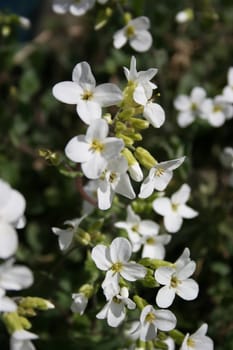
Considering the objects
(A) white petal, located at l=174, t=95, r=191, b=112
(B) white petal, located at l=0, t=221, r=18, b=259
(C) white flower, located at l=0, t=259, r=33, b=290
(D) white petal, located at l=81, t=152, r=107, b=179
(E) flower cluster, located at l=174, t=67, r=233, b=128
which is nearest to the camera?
(B) white petal, located at l=0, t=221, r=18, b=259

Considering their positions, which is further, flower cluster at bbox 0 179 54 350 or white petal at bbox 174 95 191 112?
white petal at bbox 174 95 191 112

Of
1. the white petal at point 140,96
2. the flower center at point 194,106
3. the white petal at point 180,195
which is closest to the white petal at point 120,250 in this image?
the white petal at point 140,96

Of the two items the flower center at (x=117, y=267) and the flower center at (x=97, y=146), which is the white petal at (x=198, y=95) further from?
the flower center at (x=117, y=267)

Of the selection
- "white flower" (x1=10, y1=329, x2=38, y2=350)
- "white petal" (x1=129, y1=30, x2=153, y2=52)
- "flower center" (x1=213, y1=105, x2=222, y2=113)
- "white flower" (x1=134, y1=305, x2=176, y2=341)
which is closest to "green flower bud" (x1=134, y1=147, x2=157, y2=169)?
"white flower" (x1=134, y1=305, x2=176, y2=341)

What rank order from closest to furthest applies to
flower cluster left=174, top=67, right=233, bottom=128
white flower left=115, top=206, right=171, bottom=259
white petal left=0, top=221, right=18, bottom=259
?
white petal left=0, top=221, right=18, bottom=259, white flower left=115, top=206, right=171, bottom=259, flower cluster left=174, top=67, right=233, bottom=128

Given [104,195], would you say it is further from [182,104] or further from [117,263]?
[182,104]

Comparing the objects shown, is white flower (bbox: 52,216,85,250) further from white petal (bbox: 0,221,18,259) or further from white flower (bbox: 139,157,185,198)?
white petal (bbox: 0,221,18,259)

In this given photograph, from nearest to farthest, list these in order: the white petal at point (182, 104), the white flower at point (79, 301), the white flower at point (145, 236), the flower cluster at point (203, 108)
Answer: the white flower at point (79, 301) < the white flower at point (145, 236) < the flower cluster at point (203, 108) < the white petal at point (182, 104)
